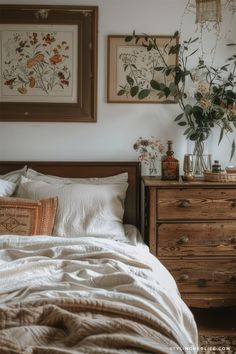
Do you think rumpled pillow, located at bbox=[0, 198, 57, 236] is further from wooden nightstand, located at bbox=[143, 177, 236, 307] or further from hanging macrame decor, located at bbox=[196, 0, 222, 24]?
hanging macrame decor, located at bbox=[196, 0, 222, 24]

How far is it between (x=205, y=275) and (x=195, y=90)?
1.29 metres

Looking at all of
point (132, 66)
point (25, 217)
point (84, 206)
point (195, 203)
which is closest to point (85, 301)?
point (25, 217)

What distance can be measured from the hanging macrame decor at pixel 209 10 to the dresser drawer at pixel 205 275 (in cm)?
144

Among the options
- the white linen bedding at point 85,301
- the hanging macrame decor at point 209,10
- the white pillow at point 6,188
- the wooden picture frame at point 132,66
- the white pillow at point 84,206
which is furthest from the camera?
the wooden picture frame at point 132,66

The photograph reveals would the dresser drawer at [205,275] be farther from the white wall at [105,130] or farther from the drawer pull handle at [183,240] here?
the white wall at [105,130]

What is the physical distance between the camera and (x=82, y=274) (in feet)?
5.84

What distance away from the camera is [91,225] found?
2654mm

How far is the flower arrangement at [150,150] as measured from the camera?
3.12 meters

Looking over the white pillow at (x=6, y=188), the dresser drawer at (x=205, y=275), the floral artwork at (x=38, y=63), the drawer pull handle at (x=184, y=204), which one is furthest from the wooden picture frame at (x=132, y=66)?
the dresser drawer at (x=205, y=275)

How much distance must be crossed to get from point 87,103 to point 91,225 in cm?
93

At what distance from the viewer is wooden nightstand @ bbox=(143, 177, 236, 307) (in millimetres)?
2686

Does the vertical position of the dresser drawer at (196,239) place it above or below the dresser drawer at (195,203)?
below

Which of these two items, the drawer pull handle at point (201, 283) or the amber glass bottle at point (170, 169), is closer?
the drawer pull handle at point (201, 283)

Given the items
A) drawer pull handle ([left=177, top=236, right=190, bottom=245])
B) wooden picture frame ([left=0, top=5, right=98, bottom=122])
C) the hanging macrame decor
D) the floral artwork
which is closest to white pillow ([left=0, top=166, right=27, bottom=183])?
wooden picture frame ([left=0, top=5, right=98, bottom=122])
